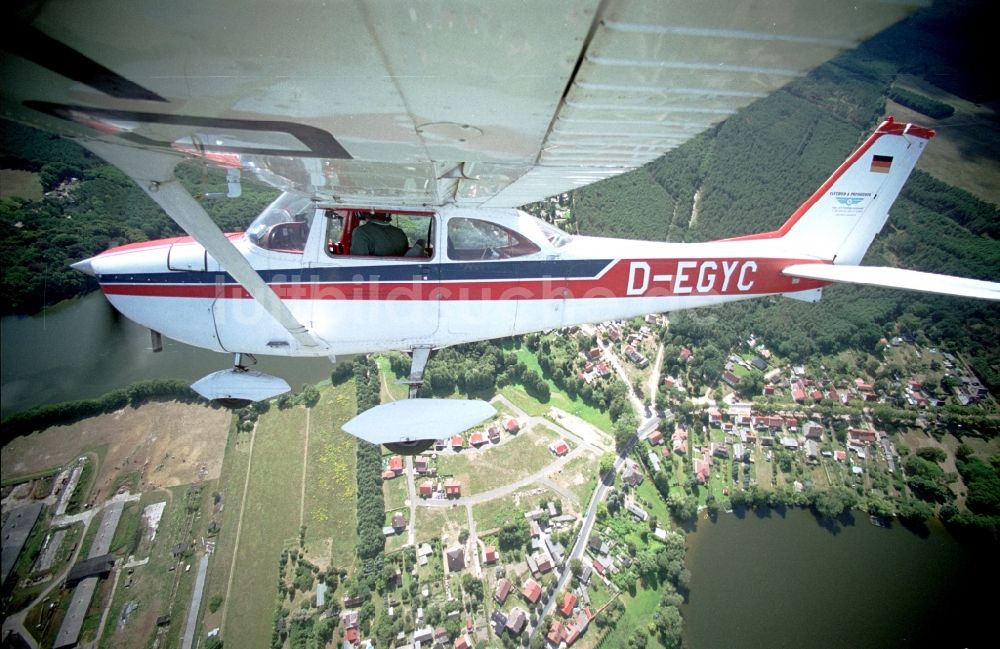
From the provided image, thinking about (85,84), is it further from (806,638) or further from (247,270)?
(806,638)

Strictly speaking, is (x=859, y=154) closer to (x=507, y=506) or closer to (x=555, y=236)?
(x=555, y=236)

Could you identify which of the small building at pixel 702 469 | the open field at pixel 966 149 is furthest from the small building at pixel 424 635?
the open field at pixel 966 149

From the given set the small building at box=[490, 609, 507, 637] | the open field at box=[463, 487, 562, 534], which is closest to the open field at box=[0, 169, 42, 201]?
the open field at box=[463, 487, 562, 534]

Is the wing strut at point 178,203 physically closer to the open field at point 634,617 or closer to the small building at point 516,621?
the small building at point 516,621

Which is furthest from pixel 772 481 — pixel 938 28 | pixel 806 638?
pixel 938 28

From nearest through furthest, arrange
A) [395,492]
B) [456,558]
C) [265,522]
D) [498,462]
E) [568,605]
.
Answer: [568,605], [456,558], [265,522], [395,492], [498,462]

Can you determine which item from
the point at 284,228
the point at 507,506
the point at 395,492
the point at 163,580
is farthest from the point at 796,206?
the point at 163,580
